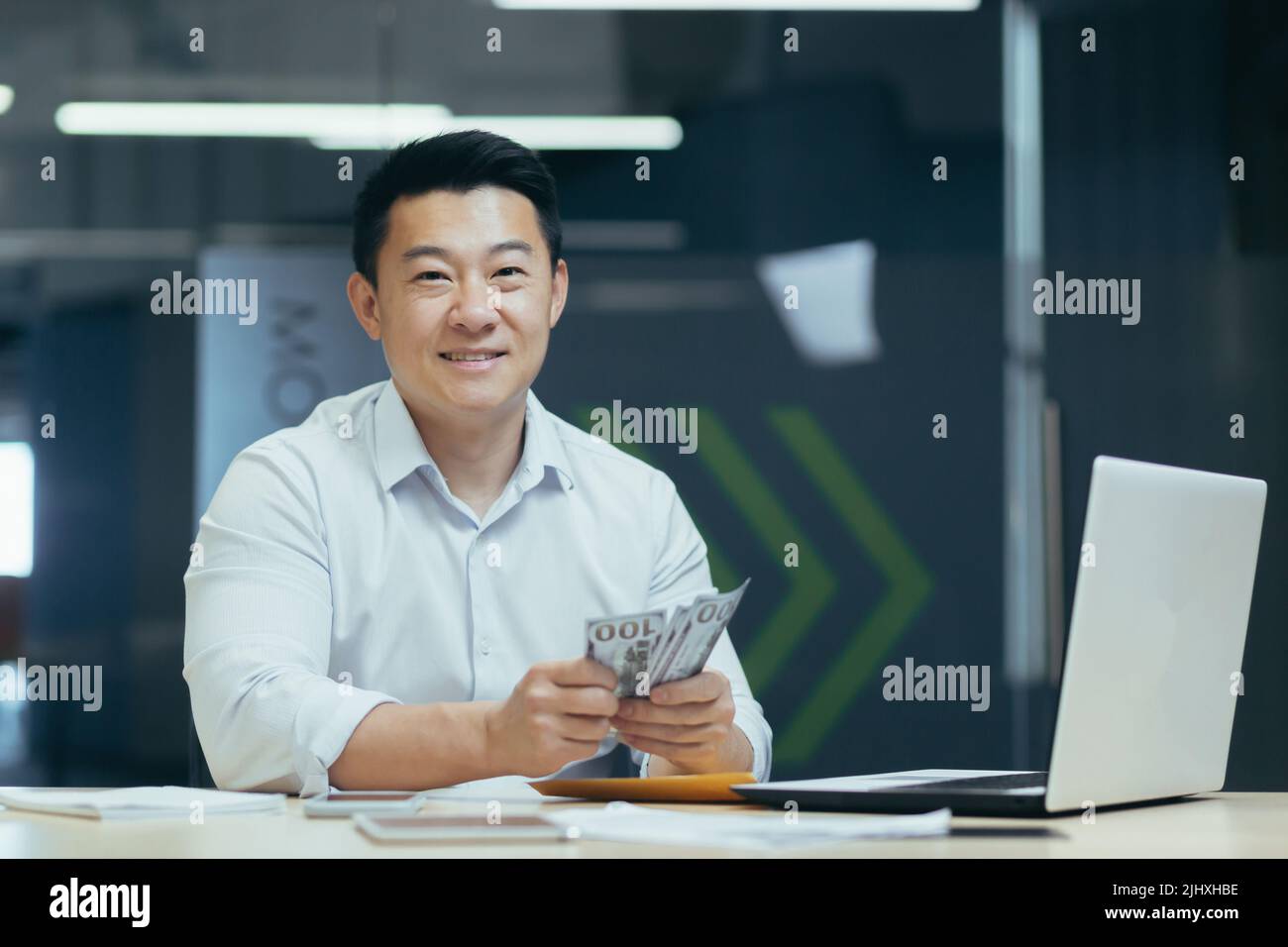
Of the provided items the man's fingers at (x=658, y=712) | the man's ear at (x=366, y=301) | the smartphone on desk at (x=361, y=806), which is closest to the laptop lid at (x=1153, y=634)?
the man's fingers at (x=658, y=712)

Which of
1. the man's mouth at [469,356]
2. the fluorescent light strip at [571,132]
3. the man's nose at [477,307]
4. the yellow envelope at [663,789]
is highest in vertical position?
the fluorescent light strip at [571,132]

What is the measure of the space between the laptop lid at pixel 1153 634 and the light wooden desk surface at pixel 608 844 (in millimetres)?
54

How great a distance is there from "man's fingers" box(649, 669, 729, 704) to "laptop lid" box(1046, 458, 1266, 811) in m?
0.42

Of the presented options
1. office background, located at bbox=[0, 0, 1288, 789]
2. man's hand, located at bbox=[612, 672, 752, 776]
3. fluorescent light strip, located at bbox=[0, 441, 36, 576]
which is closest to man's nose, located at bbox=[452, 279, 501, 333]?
man's hand, located at bbox=[612, 672, 752, 776]

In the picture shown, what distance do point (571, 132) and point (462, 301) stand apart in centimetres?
191

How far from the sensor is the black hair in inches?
83.7

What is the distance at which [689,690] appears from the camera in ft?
4.99

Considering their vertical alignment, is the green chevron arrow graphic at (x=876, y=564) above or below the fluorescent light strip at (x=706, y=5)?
below

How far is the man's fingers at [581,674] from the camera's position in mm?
1389

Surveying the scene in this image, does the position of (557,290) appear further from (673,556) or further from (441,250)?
(673,556)

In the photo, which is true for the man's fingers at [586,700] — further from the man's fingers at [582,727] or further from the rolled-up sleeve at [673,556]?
the rolled-up sleeve at [673,556]
